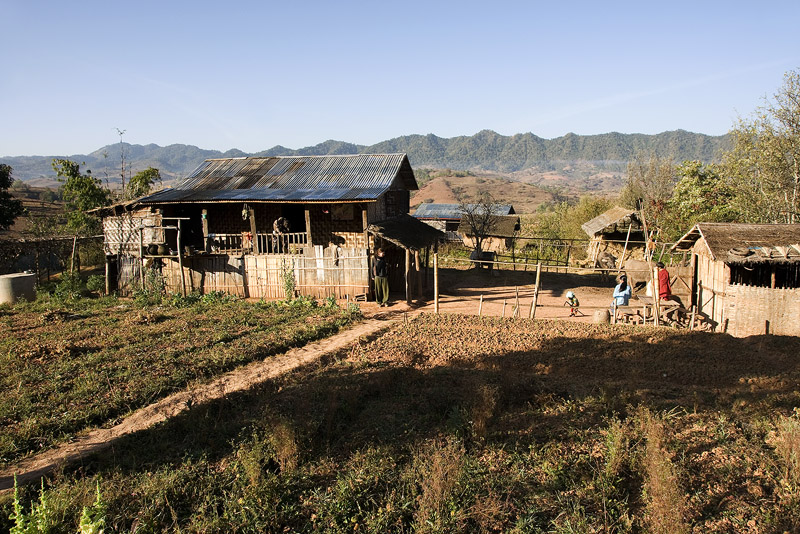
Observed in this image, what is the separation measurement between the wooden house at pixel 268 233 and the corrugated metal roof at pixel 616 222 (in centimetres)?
1041

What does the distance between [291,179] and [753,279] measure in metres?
15.0

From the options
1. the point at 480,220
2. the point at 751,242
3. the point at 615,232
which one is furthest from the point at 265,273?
the point at 615,232

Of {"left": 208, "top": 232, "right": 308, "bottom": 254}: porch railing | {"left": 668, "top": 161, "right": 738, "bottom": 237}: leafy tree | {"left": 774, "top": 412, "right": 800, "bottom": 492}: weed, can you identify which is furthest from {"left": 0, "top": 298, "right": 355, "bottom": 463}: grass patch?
{"left": 668, "top": 161, "right": 738, "bottom": 237}: leafy tree

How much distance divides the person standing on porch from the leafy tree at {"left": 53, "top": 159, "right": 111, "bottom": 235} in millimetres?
19457

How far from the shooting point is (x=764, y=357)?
952 cm

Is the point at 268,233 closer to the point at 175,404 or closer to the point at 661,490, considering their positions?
the point at 175,404

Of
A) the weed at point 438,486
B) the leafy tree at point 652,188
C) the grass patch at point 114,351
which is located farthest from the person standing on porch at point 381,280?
the leafy tree at point 652,188

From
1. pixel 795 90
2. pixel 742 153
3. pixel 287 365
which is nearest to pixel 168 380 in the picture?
pixel 287 365

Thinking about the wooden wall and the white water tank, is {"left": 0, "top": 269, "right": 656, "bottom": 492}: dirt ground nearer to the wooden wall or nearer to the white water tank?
the wooden wall

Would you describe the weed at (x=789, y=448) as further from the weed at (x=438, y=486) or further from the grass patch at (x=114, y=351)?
the grass patch at (x=114, y=351)

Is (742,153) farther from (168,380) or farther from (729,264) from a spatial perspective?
(168,380)

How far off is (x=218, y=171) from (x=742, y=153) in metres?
21.4

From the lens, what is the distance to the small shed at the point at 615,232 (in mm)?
23984

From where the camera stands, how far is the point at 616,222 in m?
23.7
